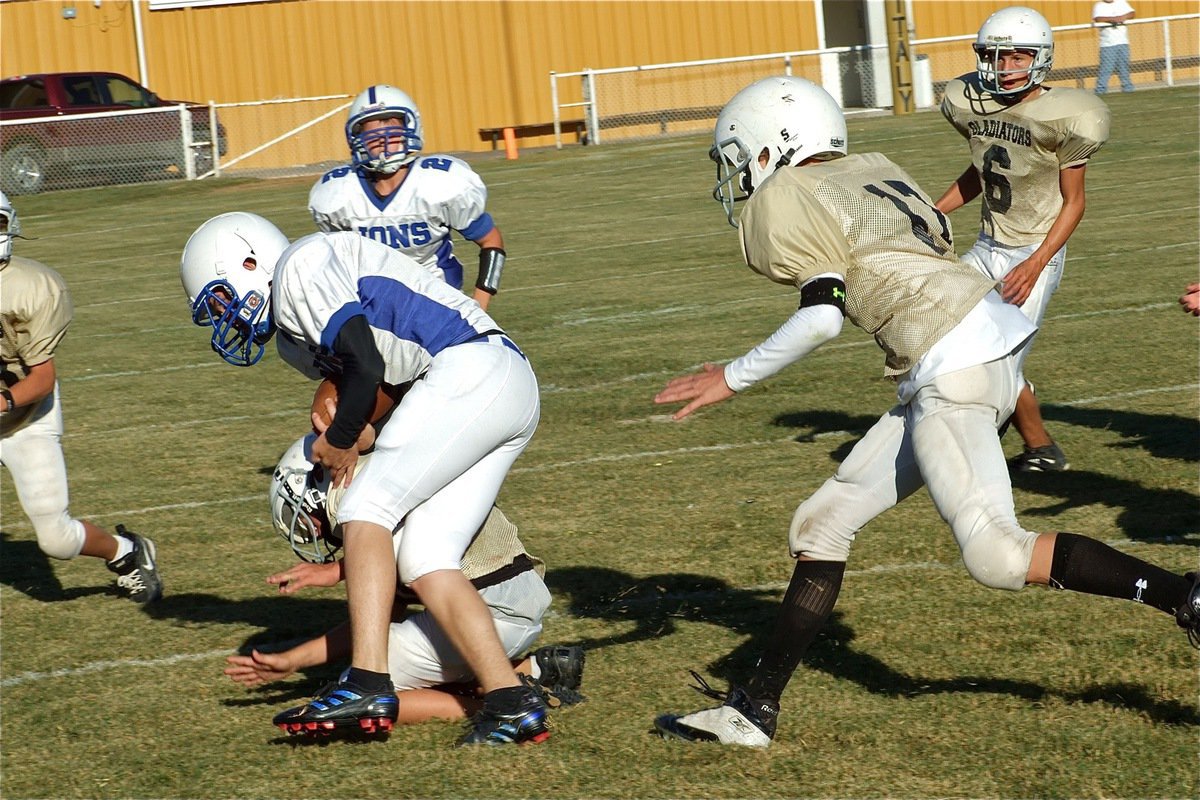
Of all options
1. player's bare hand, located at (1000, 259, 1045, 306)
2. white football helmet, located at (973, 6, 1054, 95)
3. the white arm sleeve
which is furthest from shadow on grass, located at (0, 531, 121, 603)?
white football helmet, located at (973, 6, 1054, 95)

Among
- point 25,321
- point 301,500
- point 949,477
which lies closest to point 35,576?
point 25,321

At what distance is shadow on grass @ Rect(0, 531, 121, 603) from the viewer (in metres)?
6.02

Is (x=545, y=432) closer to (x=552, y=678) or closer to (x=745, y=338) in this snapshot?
(x=745, y=338)

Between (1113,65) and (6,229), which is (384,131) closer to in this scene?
(6,229)

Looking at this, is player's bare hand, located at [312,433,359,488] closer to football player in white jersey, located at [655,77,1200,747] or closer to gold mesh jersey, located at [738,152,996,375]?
football player in white jersey, located at [655,77,1200,747]

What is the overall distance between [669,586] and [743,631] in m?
0.54

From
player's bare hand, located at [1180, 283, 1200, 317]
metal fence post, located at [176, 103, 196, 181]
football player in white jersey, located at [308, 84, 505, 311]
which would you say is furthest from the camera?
metal fence post, located at [176, 103, 196, 181]

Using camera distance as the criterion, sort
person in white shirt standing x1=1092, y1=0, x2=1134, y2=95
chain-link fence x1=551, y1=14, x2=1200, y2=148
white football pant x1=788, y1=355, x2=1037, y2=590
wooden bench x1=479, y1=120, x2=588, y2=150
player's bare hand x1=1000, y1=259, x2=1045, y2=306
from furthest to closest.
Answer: wooden bench x1=479, y1=120, x2=588, y2=150 < chain-link fence x1=551, y1=14, x2=1200, y2=148 < person in white shirt standing x1=1092, y1=0, x2=1134, y2=95 < player's bare hand x1=1000, y1=259, x2=1045, y2=306 < white football pant x1=788, y1=355, x2=1037, y2=590

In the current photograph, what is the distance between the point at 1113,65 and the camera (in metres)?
24.2

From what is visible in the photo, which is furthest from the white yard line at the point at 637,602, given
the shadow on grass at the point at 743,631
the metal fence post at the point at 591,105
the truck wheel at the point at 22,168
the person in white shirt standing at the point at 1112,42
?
the person in white shirt standing at the point at 1112,42

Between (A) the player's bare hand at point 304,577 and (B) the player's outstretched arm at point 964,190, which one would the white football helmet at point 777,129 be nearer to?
(A) the player's bare hand at point 304,577

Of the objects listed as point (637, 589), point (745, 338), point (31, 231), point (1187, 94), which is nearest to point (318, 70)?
point (31, 231)

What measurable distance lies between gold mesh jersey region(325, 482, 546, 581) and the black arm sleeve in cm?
35

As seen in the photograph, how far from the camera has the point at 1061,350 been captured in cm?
904
